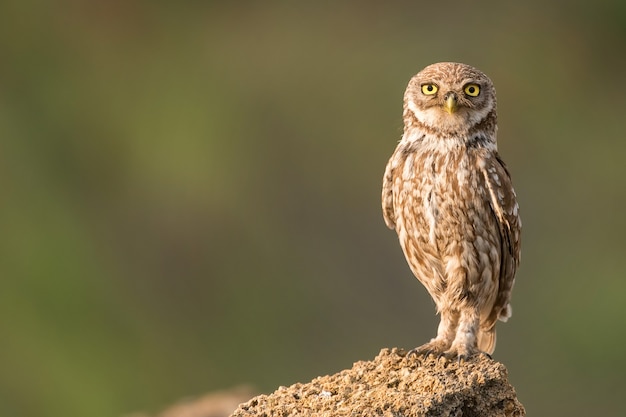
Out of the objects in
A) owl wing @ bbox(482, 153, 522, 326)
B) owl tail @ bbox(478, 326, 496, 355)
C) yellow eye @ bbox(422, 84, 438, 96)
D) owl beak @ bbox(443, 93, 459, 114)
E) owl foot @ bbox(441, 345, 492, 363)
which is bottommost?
owl foot @ bbox(441, 345, 492, 363)

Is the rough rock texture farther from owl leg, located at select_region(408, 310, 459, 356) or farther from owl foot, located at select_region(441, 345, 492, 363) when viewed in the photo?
owl leg, located at select_region(408, 310, 459, 356)

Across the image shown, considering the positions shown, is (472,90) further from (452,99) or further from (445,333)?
(445,333)

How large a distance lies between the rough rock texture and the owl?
0.99ft

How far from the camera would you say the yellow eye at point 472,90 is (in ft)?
16.0

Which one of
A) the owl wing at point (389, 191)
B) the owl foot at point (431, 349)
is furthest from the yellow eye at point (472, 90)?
the owl foot at point (431, 349)

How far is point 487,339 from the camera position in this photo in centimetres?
558

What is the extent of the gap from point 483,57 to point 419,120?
800cm

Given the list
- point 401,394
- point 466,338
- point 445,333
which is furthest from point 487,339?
point 401,394

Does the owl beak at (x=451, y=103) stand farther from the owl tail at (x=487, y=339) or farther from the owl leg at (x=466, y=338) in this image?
the owl tail at (x=487, y=339)

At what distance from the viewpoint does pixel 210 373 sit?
11.8 metres

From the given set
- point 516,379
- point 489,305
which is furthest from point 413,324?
point 489,305

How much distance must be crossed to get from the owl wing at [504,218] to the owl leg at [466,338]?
0.24 metres

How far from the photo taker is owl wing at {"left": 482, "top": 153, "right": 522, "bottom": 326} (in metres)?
4.98

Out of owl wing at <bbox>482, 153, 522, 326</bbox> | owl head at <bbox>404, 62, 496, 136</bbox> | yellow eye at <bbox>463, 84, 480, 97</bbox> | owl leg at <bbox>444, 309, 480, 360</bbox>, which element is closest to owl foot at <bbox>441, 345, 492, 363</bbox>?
owl leg at <bbox>444, 309, 480, 360</bbox>
